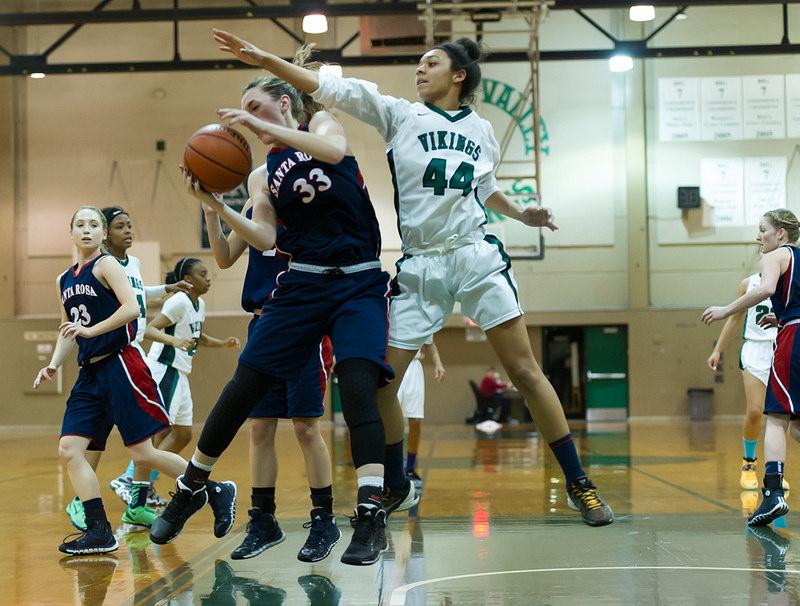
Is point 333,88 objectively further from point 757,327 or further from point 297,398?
point 757,327

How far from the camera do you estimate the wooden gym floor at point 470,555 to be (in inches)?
148

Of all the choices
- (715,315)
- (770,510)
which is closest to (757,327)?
(770,510)

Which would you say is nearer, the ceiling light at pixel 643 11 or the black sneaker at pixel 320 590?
the black sneaker at pixel 320 590

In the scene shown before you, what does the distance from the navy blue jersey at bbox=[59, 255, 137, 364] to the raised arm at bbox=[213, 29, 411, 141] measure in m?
1.69

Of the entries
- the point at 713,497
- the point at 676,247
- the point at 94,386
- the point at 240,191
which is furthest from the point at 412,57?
the point at 94,386

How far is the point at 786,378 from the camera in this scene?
5402 mm

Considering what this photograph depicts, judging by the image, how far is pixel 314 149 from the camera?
356 cm

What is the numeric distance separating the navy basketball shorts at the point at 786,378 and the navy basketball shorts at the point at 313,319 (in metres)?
2.68

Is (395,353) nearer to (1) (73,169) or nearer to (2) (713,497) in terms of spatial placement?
(2) (713,497)

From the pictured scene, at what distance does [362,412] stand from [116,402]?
6.05ft

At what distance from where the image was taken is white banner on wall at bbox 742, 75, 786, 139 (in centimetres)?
1936

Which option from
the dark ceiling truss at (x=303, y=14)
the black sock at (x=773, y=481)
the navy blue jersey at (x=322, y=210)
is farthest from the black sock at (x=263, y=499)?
the dark ceiling truss at (x=303, y=14)

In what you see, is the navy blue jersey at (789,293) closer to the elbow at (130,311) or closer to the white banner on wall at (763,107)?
the elbow at (130,311)

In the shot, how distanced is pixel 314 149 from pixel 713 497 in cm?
452
